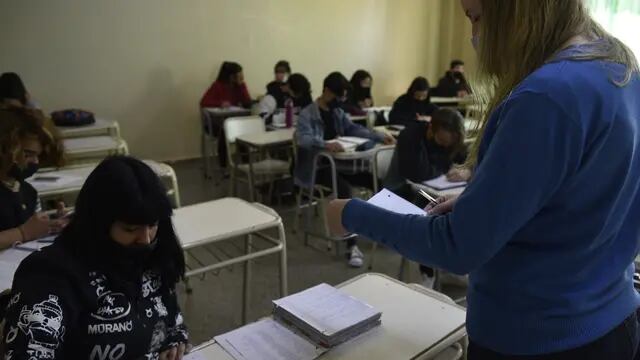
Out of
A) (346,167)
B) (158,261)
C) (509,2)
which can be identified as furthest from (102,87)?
(509,2)

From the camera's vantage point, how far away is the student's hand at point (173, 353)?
3.96 ft

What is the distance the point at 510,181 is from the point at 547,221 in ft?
0.35

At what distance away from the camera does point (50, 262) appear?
1.04 metres

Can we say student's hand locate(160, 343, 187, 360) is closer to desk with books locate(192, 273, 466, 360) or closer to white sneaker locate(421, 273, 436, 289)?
desk with books locate(192, 273, 466, 360)

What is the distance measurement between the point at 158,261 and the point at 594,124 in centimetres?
96

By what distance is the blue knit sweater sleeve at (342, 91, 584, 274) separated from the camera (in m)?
0.69

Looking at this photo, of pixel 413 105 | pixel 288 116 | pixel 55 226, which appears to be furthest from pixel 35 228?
pixel 413 105

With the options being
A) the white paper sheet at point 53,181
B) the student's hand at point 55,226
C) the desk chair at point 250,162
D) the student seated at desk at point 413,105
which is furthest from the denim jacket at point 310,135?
the student's hand at point 55,226

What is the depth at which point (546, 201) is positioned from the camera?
2.40ft

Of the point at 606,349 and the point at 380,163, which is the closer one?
the point at 606,349

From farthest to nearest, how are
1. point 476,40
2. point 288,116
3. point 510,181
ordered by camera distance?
point 288,116, point 476,40, point 510,181

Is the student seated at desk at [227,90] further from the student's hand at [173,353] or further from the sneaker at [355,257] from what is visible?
the student's hand at [173,353]

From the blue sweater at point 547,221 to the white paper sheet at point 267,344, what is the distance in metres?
0.43

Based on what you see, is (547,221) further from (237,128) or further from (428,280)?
(237,128)
